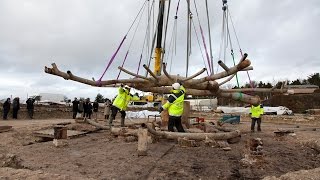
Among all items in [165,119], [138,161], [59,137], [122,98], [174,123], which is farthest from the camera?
[122,98]

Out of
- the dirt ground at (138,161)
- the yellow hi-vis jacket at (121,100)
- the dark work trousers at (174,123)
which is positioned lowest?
the dirt ground at (138,161)

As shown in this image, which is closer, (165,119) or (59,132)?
(59,132)

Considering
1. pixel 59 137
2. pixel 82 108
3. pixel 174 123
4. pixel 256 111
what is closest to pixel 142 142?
pixel 174 123

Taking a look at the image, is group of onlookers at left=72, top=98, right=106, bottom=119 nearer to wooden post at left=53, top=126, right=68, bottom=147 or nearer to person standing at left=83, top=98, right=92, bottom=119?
person standing at left=83, top=98, right=92, bottom=119

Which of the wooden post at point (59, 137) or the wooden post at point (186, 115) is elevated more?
the wooden post at point (186, 115)

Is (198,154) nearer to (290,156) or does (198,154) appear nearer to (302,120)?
(290,156)

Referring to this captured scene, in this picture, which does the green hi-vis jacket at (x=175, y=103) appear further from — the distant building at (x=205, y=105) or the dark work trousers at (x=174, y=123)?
the distant building at (x=205, y=105)

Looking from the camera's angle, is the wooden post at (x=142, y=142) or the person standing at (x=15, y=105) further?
the person standing at (x=15, y=105)

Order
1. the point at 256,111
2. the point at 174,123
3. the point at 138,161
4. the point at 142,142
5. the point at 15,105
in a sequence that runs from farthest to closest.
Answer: the point at 15,105 < the point at 256,111 < the point at 174,123 < the point at 142,142 < the point at 138,161

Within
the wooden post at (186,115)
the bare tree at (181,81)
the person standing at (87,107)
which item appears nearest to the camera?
the bare tree at (181,81)

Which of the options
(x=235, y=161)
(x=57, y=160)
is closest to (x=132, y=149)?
(x=57, y=160)

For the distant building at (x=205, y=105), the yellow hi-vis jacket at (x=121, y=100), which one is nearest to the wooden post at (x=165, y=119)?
the yellow hi-vis jacket at (x=121, y=100)

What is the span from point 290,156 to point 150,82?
16.4 feet

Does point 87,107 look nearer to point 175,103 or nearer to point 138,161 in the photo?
point 175,103
